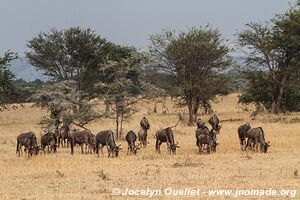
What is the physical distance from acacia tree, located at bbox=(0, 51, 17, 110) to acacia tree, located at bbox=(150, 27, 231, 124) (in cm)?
1357

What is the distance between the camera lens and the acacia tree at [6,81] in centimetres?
5297

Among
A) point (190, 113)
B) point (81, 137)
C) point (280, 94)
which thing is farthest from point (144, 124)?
point (280, 94)

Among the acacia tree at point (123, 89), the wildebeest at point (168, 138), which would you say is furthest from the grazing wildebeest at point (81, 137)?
the acacia tree at point (123, 89)

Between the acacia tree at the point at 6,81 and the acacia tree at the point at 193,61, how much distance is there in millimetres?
13569

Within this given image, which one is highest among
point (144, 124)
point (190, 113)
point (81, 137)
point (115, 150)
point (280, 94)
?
point (280, 94)

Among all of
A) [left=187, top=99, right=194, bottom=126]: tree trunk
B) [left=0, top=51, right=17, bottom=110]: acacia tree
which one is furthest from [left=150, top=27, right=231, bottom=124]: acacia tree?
[left=0, top=51, right=17, bottom=110]: acacia tree

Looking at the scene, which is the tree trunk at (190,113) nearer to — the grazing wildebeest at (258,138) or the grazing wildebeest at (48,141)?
the grazing wildebeest at (48,141)

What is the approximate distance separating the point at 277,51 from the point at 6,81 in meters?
26.6

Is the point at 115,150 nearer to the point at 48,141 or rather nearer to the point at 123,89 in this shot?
the point at 48,141

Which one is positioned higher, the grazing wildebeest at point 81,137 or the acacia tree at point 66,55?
the acacia tree at point 66,55

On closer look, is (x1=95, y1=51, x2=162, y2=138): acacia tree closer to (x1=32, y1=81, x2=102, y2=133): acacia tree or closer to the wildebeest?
(x1=32, y1=81, x2=102, y2=133): acacia tree

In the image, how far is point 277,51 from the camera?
57.0 meters

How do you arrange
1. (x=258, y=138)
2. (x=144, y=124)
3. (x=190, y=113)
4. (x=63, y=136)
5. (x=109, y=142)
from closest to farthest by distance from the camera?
1. (x=109, y=142)
2. (x=258, y=138)
3. (x=63, y=136)
4. (x=144, y=124)
5. (x=190, y=113)

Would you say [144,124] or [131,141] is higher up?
[144,124]
